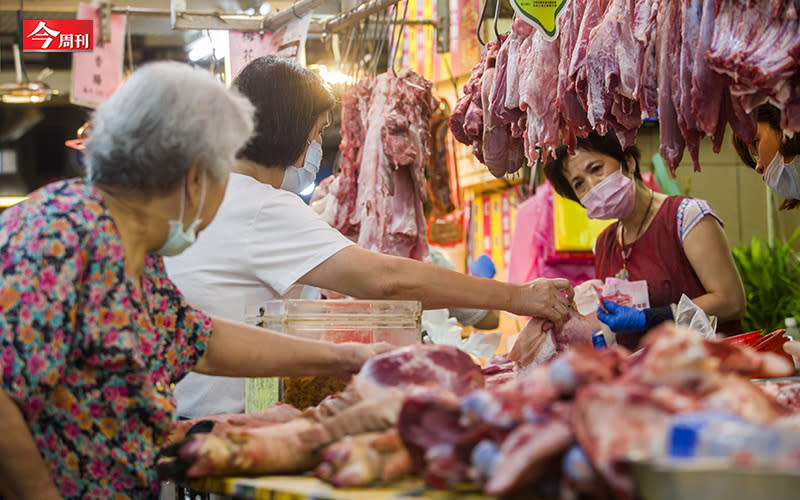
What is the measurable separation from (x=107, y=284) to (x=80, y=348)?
14 centimetres

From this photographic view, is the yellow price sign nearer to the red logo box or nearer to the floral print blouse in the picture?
the floral print blouse

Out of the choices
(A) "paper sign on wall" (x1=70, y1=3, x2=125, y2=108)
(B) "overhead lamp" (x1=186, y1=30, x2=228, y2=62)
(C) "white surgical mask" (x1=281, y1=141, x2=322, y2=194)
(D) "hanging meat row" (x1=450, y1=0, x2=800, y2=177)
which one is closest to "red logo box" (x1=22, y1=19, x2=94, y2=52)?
(A) "paper sign on wall" (x1=70, y1=3, x2=125, y2=108)

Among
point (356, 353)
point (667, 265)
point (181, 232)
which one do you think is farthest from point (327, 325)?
point (667, 265)

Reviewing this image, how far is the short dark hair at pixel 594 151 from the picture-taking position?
4.04 meters

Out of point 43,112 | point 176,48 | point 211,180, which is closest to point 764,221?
point 176,48

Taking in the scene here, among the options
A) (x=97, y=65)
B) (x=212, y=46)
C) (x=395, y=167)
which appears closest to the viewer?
(x=395, y=167)

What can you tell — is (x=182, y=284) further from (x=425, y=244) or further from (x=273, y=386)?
(x=425, y=244)

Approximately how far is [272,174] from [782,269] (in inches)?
207

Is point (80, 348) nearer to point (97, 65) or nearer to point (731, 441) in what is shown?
point (731, 441)

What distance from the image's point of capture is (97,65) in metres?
5.50

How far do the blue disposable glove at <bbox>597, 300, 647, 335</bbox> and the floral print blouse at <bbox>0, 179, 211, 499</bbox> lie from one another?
206 cm

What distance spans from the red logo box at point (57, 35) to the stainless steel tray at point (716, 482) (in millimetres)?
4411

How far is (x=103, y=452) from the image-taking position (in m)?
1.85

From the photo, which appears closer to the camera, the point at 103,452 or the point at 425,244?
the point at 103,452
